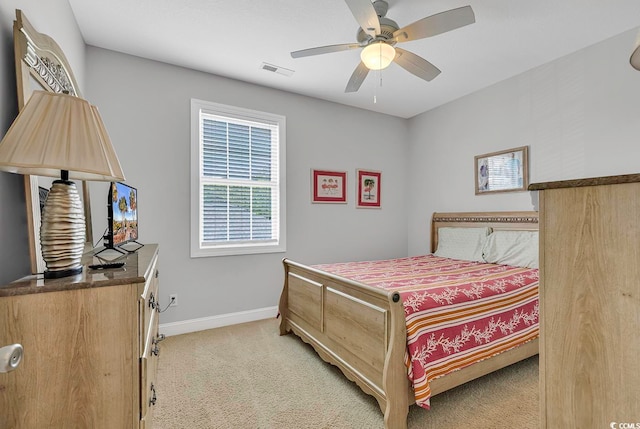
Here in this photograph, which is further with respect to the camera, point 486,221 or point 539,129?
point 486,221

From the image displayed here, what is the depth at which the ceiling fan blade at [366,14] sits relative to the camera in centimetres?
168

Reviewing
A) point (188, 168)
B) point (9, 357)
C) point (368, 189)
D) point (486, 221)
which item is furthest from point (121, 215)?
point (486, 221)

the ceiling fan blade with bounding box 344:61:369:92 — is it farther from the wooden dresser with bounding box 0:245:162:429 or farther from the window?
the wooden dresser with bounding box 0:245:162:429

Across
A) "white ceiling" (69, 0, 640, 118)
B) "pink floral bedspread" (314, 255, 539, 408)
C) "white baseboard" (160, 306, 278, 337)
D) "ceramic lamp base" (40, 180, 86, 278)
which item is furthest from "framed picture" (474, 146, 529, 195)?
"ceramic lamp base" (40, 180, 86, 278)

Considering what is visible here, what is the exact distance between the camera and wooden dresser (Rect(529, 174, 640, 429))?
80 centimetres

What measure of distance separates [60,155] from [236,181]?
250 centimetres

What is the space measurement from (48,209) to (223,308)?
8.40ft

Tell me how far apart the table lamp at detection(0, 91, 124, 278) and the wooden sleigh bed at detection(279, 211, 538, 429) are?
56.9 inches

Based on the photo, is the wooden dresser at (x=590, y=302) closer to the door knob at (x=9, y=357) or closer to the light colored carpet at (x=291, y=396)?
the light colored carpet at (x=291, y=396)

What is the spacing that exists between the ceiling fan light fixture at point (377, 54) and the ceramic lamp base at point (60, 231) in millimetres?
1900

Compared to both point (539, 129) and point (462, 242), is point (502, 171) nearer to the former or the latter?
point (539, 129)

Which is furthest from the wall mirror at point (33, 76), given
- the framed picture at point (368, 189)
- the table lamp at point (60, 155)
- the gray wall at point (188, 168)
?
the framed picture at point (368, 189)

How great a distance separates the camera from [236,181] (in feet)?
11.2

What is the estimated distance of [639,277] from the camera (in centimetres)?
78
